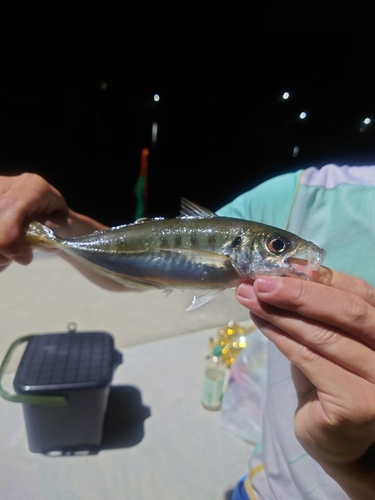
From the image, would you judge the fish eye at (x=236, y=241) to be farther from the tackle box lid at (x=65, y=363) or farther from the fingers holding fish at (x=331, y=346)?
the tackle box lid at (x=65, y=363)

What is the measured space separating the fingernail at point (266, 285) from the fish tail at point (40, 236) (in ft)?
1.69

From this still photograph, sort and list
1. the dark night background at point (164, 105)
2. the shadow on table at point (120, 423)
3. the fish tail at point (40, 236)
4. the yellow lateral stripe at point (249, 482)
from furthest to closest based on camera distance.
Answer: the dark night background at point (164, 105)
the shadow on table at point (120, 423)
the yellow lateral stripe at point (249, 482)
the fish tail at point (40, 236)

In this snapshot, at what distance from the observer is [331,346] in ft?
2.04

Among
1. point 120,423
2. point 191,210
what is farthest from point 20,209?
point 120,423

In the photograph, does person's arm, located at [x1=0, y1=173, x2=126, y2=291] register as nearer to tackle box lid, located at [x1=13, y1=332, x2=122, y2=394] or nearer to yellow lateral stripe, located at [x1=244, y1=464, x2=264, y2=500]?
tackle box lid, located at [x1=13, y1=332, x2=122, y2=394]

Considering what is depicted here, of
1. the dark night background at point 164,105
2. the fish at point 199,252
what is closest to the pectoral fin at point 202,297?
the fish at point 199,252

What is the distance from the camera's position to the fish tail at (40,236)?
0.84m

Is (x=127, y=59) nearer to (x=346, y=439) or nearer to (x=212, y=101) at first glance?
(x=212, y=101)

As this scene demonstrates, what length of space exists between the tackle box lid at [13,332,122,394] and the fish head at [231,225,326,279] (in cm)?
66

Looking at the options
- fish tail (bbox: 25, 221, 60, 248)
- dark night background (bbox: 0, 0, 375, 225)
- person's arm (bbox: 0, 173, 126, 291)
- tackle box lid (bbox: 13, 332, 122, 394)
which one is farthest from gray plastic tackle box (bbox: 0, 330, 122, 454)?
dark night background (bbox: 0, 0, 375, 225)

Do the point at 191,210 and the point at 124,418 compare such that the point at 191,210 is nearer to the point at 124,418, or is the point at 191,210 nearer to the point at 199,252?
the point at 199,252

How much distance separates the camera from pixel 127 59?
6.04m

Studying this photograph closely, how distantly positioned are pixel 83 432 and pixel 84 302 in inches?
35.9

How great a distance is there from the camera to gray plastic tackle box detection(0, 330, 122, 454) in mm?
1026
